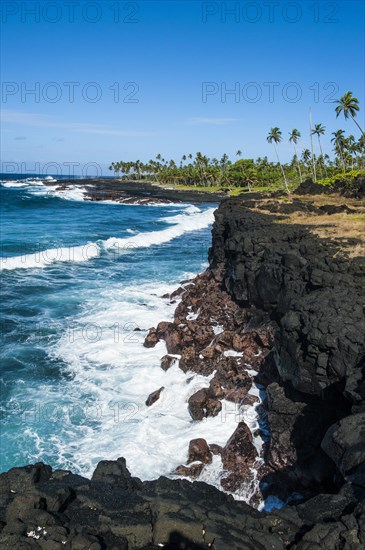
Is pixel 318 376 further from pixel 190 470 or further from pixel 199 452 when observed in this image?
pixel 190 470

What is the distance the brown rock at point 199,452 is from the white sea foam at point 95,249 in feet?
112

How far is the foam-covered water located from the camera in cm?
1761

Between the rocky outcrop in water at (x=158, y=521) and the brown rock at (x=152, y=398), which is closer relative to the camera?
the rocky outcrop in water at (x=158, y=521)

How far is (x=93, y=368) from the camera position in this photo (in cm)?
2430

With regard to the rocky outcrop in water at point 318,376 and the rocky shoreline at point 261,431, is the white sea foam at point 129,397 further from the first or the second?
the rocky outcrop in water at point 318,376

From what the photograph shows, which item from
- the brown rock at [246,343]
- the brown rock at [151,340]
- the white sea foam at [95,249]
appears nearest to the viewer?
the brown rock at [246,343]

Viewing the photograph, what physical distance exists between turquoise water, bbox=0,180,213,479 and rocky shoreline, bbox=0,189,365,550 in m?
1.34

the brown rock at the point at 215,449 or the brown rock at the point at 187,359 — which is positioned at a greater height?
the brown rock at the point at 187,359

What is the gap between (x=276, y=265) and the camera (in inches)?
947

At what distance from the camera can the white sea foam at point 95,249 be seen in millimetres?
47062

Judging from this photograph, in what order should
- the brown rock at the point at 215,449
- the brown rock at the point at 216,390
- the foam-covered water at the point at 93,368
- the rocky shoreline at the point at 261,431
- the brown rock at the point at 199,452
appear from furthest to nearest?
the brown rock at the point at 216,390, the foam-covered water at the point at 93,368, the brown rock at the point at 215,449, the brown rock at the point at 199,452, the rocky shoreline at the point at 261,431

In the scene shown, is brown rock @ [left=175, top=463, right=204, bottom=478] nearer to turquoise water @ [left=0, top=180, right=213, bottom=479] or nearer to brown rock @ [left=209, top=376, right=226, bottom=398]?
turquoise water @ [left=0, top=180, right=213, bottom=479]

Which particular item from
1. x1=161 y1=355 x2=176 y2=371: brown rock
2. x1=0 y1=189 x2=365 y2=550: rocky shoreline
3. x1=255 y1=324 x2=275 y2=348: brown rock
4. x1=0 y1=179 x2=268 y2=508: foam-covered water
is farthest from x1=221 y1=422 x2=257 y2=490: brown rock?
x1=161 y1=355 x2=176 y2=371: brown rock

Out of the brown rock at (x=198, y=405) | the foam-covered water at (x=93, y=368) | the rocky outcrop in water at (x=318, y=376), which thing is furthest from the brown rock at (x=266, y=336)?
the brown rock at (x=198, y=405)
